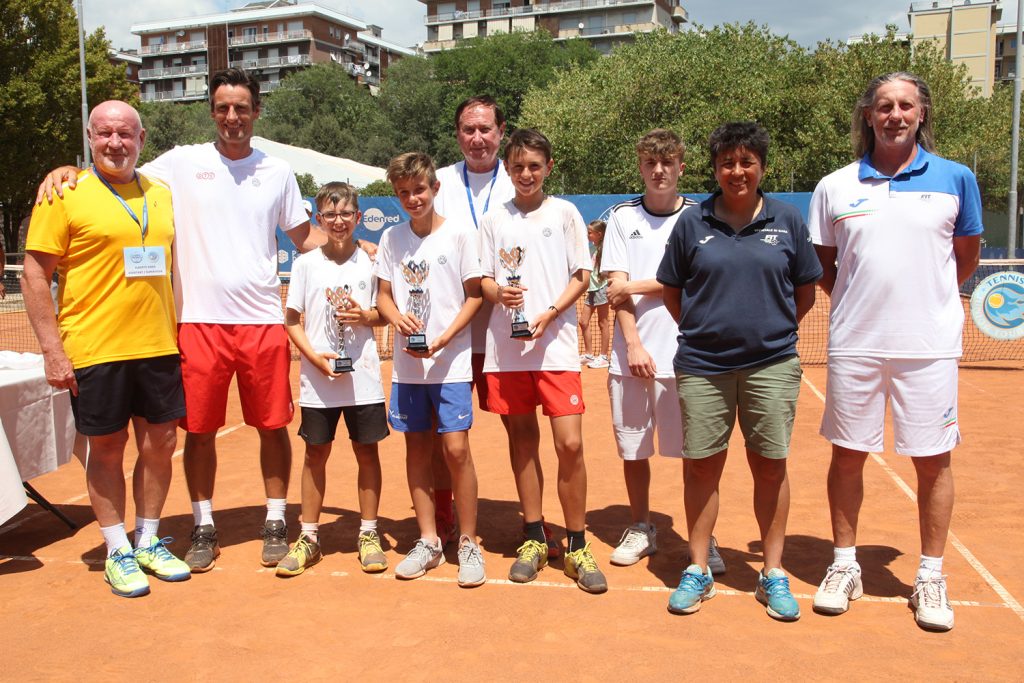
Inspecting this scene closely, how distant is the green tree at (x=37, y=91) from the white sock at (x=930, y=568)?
2692 cm

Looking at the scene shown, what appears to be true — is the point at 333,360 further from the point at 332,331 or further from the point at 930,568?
the point at 930,568

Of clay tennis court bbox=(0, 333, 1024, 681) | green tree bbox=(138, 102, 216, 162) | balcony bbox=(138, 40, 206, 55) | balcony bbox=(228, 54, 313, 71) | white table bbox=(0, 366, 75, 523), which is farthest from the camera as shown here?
balcony bbox=(138, 40, 206, 55)

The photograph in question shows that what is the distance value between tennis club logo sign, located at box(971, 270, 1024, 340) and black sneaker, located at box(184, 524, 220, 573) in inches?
398

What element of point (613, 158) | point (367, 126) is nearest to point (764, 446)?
point (613, 158)

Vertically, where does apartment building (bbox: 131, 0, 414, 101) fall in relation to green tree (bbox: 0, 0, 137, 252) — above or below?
above

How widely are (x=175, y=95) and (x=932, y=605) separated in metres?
105

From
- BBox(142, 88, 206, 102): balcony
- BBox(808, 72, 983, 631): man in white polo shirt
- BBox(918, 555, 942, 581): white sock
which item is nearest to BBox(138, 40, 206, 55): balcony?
BBox(142, 88, 206, 102): balcony

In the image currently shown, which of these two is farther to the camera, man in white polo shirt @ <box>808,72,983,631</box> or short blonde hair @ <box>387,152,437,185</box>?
short blonde hair @ <box>387,152,437,185</box>

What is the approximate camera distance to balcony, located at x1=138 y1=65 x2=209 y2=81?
97312mm

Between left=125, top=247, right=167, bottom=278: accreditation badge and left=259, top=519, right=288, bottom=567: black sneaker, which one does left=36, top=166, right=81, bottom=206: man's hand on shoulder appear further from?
left=259, top=519, right=288, bottom=567: black sneaker

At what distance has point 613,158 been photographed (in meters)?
31.2

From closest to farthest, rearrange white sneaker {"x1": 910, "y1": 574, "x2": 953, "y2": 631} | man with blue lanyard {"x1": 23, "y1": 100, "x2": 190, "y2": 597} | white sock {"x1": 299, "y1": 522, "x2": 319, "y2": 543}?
white sneaker {"x1": 910, "y1": 574, "x2": 953, "y2": 631} → man with blue lanyard {"x1": 23, "y1": 100, "x2": 190, "y2": 597} → white sock {"x1": 299, "y1": 522, "x2": 319, "y2": 543}

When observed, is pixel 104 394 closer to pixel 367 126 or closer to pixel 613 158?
pixel 613 158

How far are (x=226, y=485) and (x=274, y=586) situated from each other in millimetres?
2270
